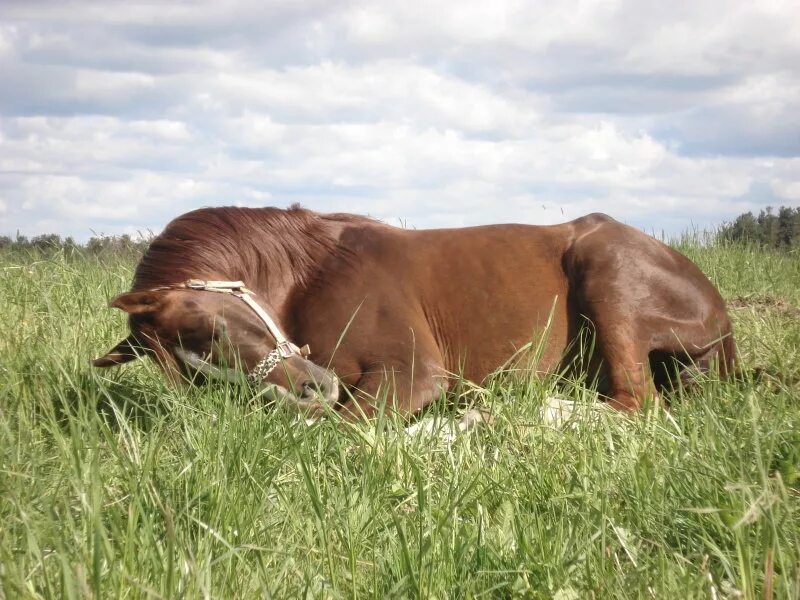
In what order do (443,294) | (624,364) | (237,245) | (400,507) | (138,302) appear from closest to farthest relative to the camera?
1. (400,507)
2. (138,302)
3. (624,364)
4. (237,245)
5. (443,294)

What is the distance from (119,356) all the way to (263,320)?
0.66m

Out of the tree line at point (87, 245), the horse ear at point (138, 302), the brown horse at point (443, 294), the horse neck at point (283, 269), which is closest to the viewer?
the horse ear at point (138, 302)

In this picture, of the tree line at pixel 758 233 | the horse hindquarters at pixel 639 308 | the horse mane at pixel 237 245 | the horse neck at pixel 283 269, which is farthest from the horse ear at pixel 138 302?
the tree line at pixel 758 233

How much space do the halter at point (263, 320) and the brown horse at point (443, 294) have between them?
11mm

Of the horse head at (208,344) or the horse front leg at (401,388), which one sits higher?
the horse head at (208,344)

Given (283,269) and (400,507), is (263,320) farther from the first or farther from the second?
(400,507)

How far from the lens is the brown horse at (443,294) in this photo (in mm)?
4219

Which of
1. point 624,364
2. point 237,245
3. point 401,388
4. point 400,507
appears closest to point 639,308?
point 624,364

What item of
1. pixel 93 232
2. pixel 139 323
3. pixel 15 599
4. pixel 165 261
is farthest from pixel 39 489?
pixel 93 232

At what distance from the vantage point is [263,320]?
13.1 ft

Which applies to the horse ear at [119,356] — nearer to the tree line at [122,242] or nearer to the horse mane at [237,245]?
the horse mane at [237,245]

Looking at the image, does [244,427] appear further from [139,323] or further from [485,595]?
[139,323]

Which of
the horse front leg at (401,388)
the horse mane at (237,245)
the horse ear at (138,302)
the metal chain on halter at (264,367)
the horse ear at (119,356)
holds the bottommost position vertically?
the horse front leg at (401,388)

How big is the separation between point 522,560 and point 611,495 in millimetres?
544
